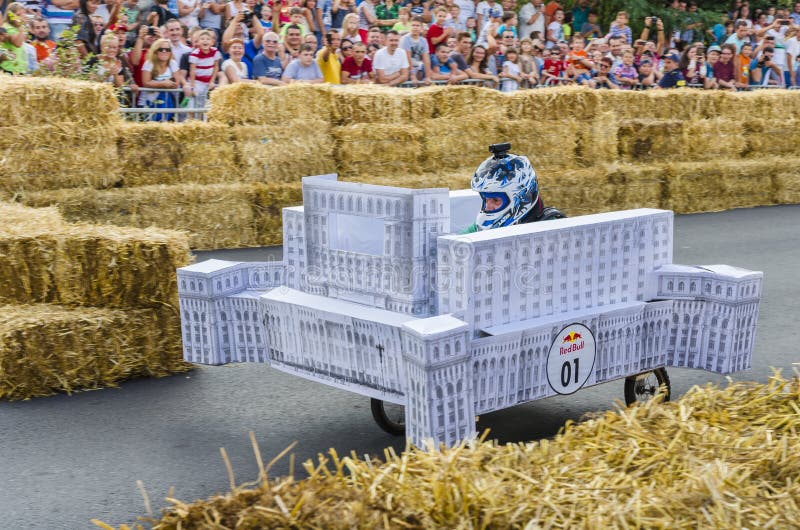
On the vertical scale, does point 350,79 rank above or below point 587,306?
above

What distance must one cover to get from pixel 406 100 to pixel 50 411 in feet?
25.5

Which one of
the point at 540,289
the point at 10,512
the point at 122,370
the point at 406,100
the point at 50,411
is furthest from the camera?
the point at 406,100

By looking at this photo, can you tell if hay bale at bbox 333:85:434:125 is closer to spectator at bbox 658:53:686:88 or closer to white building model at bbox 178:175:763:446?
spectator at bbox 658:53:686:88

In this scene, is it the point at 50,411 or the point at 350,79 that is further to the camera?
the point at 350,79

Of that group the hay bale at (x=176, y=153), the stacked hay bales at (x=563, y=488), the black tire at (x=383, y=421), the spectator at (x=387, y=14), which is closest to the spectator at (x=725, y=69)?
the spectator at (x=387, y=14)

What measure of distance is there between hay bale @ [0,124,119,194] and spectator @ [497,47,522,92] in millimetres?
6779

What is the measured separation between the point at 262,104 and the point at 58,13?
10.4 ft

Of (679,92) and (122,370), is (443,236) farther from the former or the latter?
(679,92)

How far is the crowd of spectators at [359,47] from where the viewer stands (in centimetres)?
1337

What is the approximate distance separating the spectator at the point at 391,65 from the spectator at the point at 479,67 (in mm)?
1334

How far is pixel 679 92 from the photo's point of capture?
16.0 metres

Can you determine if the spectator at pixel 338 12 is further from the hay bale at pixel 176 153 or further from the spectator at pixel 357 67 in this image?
the hay bale at pixel 176 153

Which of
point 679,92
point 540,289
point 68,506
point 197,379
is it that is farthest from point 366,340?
point 679,92

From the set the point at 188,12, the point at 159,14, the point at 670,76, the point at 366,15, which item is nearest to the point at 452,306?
the point at 159,14
